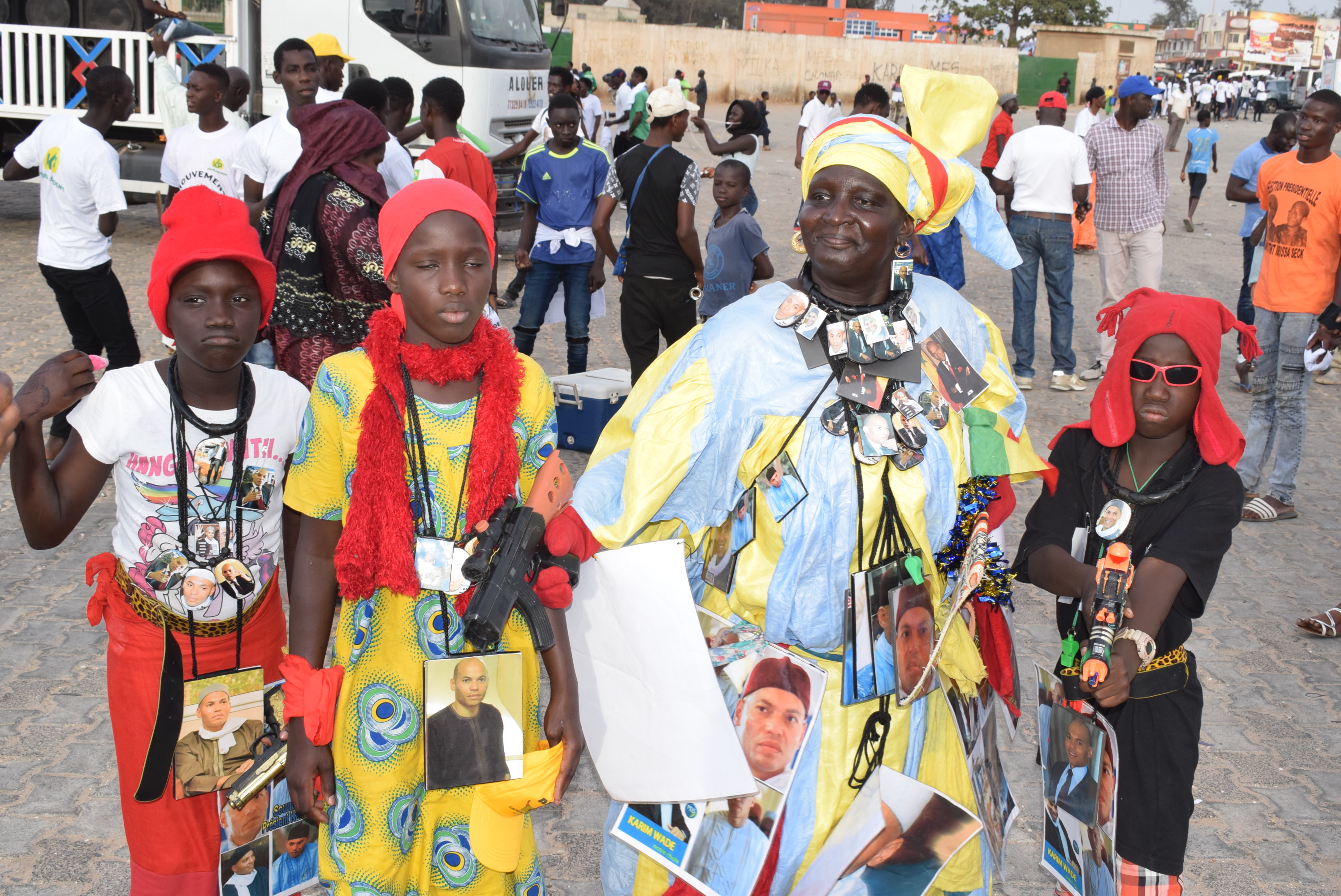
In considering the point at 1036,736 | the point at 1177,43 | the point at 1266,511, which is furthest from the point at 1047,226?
the point at 1177,43

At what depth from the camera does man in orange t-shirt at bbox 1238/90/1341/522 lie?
6.56 m

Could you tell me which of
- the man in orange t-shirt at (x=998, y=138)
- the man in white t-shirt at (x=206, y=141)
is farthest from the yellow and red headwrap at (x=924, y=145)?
the man in orange t-shirt at (x=998, y=138)

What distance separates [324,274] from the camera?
15.2 ft

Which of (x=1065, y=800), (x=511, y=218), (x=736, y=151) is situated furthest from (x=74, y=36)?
(x=1065, y=800)

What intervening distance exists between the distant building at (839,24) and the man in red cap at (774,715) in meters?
62.2

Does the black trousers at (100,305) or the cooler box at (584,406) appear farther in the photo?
the cooler box at (584,406)

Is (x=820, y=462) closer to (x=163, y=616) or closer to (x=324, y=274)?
(x=163, y=616)

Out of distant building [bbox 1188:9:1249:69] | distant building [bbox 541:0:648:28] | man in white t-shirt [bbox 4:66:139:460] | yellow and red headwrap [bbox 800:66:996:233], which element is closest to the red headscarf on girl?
yellow and red headwrap [bbox 800:66:996:233]

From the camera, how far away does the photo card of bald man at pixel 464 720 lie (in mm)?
2402

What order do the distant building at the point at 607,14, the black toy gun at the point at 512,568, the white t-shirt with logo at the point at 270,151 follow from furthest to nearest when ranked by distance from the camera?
the distant building at the point at 607,14 < the white t-shirt with logo at the point at 270,151 < the black toy gun at the point at 512,568

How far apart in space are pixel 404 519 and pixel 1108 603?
1.61 metres

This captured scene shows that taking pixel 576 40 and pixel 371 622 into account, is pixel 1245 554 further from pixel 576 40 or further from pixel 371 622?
pixel 576 40

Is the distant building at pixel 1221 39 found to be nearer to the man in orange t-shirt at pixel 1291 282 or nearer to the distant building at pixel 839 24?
the distant building at pixel 839 24

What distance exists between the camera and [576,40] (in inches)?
1769
